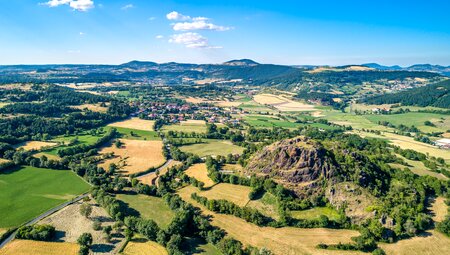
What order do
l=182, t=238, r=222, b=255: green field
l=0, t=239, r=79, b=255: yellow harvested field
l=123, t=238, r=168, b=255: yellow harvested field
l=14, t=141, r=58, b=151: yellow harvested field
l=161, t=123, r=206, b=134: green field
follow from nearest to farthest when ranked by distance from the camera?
l=0, t=239, r=79, b=255: yellow harvested field
l=123, t=238, r=168, b=255: yellow harvested field
l=182, t=238, r=222, b=255: green field
l=14, t=141, r=58, b=151: yellow harvested field
l=161, t=123, r=206, b=134: green field

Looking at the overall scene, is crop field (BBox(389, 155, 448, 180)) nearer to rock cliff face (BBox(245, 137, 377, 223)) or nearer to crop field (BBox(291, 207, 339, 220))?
rock cliff face (BBox(245, 137, 377, 223))

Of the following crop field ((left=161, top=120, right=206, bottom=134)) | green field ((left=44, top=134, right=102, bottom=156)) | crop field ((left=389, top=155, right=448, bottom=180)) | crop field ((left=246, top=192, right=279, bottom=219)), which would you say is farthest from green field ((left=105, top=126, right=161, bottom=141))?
crop field ((left=389, top=155, right=448, bottom=180))

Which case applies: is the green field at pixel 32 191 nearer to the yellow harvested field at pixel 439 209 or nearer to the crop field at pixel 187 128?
the crop field at pixel 187 128

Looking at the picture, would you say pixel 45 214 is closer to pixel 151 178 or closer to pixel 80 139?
pixel 151 178

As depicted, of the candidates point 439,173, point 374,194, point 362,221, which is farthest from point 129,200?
point 439,173

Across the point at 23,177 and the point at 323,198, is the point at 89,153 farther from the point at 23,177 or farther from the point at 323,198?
the point at 323,198

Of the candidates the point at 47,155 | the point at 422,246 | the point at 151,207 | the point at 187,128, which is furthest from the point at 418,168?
the point at 47,155

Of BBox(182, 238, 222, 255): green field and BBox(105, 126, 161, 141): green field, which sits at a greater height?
BBox(105, 126, 161, 141): green field
